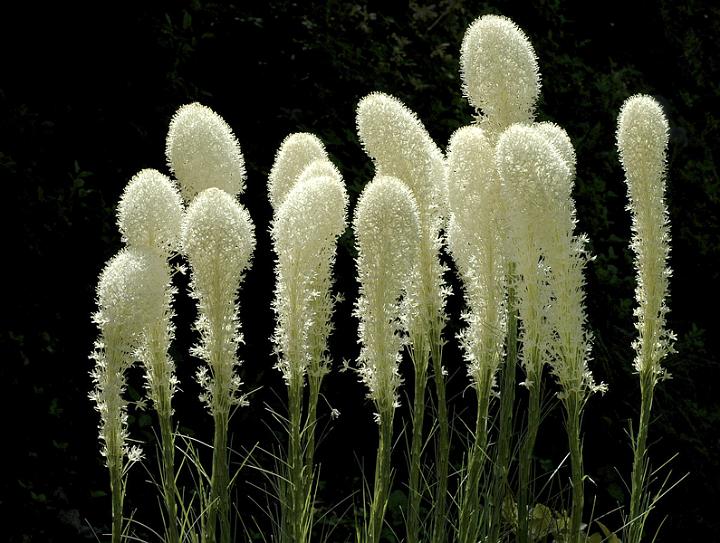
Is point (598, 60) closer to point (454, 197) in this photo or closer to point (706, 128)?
point (706, 128)

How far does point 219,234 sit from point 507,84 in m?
1.03

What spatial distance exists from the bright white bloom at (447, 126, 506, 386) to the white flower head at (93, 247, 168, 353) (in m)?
0.93

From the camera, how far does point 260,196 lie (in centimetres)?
566

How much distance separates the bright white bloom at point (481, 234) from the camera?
313 cm

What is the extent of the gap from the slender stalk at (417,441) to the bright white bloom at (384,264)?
0.77 feet

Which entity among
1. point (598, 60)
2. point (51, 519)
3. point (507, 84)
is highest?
point (598, 60)

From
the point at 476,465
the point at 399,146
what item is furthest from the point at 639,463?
the point at 399,146

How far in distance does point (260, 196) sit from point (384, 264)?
9.54 feet

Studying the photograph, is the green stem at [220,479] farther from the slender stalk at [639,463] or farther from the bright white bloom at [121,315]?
the slender stalk at [639,463]

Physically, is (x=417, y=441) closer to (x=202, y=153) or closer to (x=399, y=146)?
(x=399, y=146)

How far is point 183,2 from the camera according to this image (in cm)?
592

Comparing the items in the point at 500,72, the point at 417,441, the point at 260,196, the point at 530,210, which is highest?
the point at 260,196

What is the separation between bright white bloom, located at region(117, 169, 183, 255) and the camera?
3074 millimetres

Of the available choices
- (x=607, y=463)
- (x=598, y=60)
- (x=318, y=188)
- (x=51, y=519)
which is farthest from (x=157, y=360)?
(x=598, y=60)
